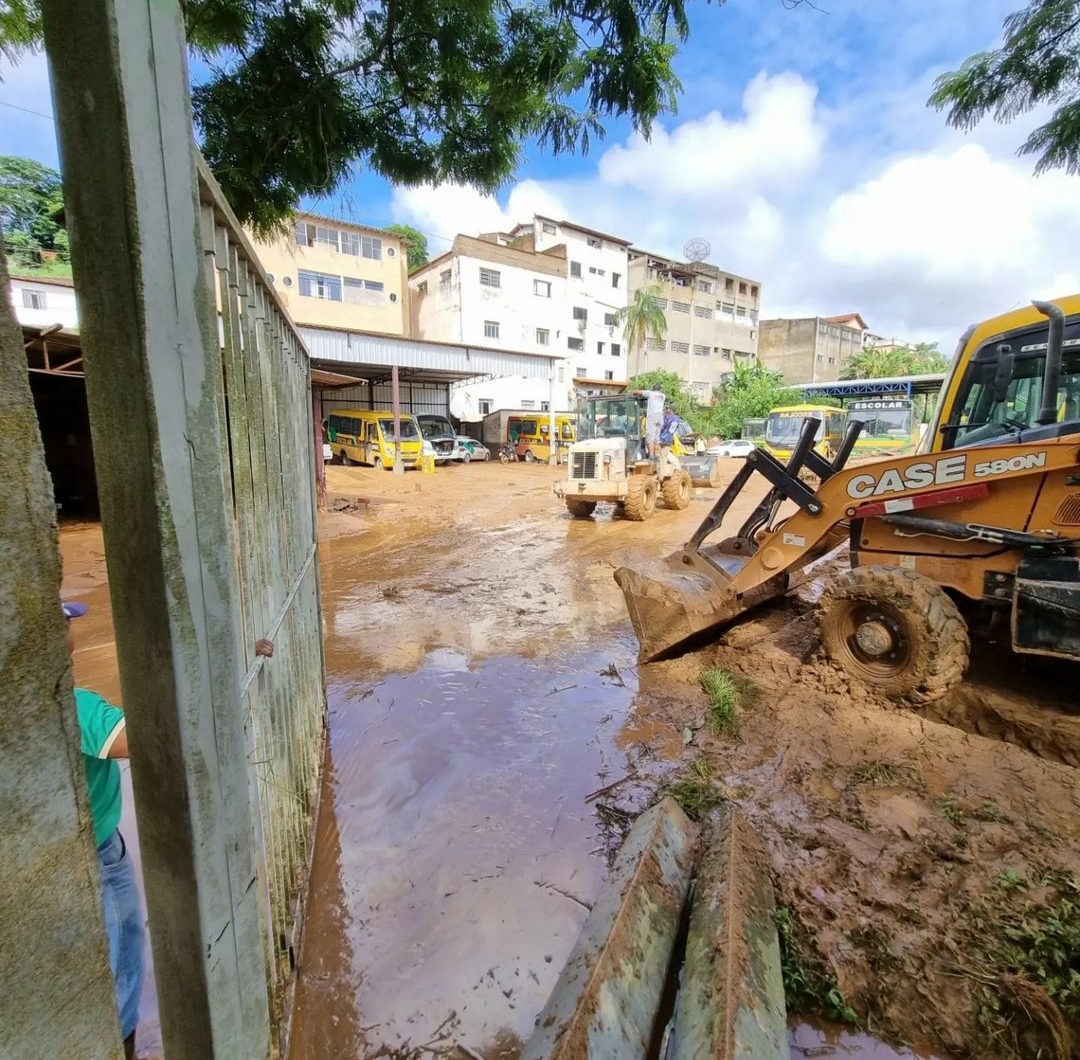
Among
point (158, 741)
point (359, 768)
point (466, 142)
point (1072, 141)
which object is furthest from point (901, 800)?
point (466, 142)

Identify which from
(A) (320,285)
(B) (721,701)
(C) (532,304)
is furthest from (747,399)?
(B) (721,701)

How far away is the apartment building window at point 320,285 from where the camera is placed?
28.6 metres

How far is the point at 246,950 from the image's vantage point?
1.29 meters

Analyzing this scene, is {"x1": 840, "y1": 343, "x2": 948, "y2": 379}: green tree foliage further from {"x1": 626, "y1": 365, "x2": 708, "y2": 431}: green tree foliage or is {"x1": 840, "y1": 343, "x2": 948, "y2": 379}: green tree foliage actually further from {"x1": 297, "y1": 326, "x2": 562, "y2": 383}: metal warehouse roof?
{"x1": 297, "y1": 326, "x2": 562, "y2": 383}: metal warehouse roof

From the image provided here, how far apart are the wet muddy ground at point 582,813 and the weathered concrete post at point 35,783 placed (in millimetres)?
2025

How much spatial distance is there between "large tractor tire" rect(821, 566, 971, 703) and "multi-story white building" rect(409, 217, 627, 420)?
23394 millimetres

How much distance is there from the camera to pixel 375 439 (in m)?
21.8

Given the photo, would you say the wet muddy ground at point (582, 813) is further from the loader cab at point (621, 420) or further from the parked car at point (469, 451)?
the parked car at point (469, 451)

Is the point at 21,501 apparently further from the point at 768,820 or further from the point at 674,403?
the point at 674,403

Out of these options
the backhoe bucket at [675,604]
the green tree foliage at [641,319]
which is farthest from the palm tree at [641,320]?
the backhoe bucket at [675,604]

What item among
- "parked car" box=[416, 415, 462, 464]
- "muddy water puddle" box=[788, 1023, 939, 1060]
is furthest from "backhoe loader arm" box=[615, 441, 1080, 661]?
"parked car" box=[416, 415, 462, 464]

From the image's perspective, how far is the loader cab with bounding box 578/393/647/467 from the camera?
14.4 m

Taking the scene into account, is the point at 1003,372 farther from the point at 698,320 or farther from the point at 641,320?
the point at 698,320

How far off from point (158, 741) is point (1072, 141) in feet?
27.1
